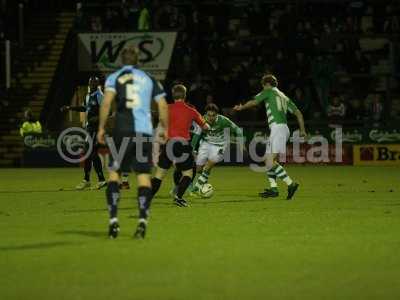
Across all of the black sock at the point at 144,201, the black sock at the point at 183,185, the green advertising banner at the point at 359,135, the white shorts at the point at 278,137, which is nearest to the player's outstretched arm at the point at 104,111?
the black sock at the point at 144,201

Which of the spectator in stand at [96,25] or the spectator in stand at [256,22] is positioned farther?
the spectator in stand at [96,25]

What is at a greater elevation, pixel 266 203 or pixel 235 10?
pixel 235 10

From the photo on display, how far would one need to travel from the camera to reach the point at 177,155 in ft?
50.4

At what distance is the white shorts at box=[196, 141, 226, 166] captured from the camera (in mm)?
18297

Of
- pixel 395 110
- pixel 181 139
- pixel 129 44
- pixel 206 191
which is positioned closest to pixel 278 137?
pixel 206 191

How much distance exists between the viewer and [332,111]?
1139 inches

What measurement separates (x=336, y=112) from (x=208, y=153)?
11.4 metres

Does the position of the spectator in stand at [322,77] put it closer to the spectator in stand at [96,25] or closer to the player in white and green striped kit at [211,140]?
the spectator in stand at [96,25]

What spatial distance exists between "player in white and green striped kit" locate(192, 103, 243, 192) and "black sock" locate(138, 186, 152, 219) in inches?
263

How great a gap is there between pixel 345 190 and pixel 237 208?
4309 millimetres

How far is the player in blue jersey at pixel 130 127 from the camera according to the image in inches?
→ 433

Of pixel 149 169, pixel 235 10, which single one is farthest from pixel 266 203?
pixel 235 10

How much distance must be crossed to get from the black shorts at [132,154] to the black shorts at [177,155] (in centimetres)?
385

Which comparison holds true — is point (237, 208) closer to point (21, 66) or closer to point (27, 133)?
point (27, 133)
